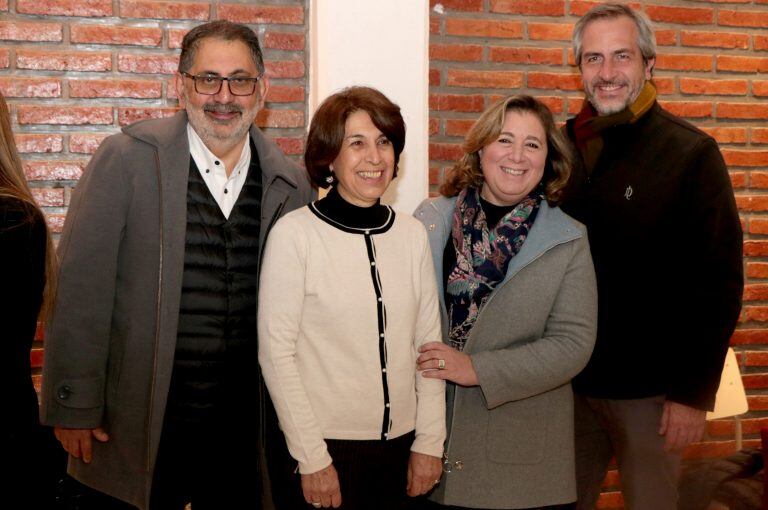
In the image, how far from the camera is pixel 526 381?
1984 mm

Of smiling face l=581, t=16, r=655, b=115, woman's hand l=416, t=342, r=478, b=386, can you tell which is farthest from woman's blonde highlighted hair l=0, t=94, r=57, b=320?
smiling face l=581, t=16, r=655, b=115

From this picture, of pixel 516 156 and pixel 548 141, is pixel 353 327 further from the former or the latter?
pixel 548 141

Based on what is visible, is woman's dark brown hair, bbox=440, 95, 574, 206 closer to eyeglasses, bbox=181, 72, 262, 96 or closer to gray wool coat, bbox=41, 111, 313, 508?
eyeglasses, bbox=181, 72, 262, 96

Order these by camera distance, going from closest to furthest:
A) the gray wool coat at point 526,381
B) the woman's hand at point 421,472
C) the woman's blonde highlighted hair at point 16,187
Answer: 1. the woman's blonde highlighted hair at point 16,187
2. the woman's hand at point 421,472
3. the gray wool coat at point 526,381

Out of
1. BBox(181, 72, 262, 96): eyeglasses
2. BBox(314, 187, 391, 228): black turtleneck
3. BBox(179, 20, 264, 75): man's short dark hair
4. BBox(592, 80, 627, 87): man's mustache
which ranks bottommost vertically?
BBox(314, 187, 391, 228): black turtleneck

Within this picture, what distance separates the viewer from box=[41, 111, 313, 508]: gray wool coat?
1946 millimetres

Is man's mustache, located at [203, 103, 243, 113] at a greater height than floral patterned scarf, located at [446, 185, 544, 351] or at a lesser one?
greater

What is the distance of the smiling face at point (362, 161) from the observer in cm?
190

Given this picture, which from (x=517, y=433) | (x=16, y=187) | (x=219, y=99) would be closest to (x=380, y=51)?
(x=219, y=99)

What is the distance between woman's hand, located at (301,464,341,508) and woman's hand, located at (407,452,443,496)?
21 centimetres

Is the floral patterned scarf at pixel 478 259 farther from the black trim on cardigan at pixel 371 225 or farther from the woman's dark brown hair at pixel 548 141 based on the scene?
the black trim on cardigan at pixel 371 225

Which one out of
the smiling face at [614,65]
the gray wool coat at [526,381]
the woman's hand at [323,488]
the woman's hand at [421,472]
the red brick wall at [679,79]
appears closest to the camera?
the woman's hand at [323,488]

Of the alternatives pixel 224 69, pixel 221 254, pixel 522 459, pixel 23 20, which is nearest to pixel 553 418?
pixel 522 459

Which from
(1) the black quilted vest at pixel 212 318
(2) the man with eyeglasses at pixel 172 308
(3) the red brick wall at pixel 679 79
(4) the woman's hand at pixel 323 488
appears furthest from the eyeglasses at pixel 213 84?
(3) the red brick wall at pixel 679 79
